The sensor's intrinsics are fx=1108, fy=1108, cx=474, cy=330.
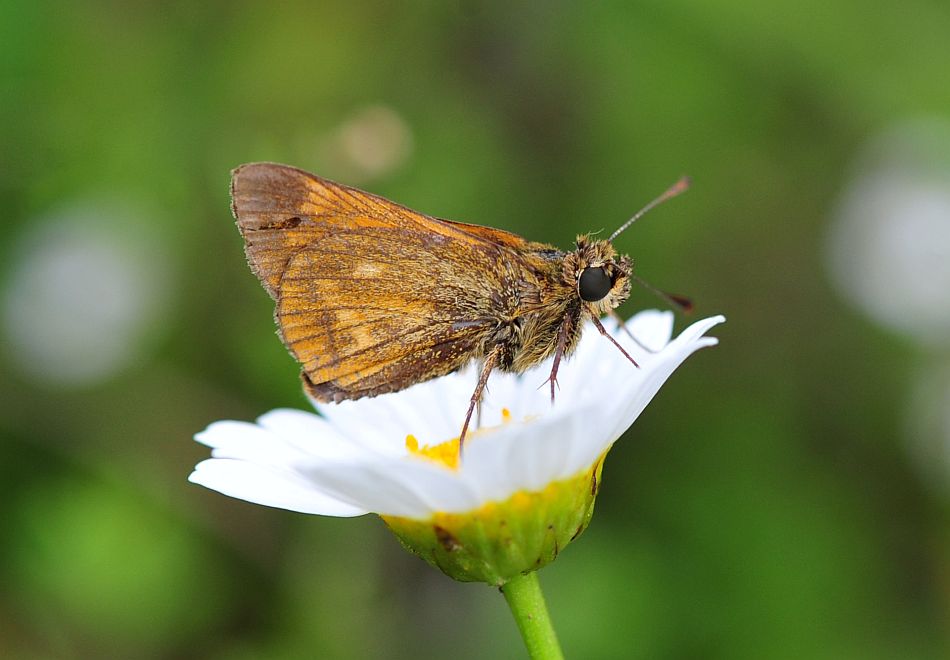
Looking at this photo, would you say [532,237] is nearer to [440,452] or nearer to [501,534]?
[440,452]

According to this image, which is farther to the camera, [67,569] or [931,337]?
[931,337]

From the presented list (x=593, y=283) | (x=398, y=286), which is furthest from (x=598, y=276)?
(x=398, y=286)

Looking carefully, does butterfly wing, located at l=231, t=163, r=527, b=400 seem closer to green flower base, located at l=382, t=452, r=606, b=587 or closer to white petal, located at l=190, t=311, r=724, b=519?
white petal, located at l=190, t=311, r=724, b=519

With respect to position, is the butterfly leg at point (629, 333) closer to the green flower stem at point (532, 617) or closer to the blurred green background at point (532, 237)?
the green flower stem at point (532, 617)

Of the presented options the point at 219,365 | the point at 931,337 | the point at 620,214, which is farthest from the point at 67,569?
the point at 931,337

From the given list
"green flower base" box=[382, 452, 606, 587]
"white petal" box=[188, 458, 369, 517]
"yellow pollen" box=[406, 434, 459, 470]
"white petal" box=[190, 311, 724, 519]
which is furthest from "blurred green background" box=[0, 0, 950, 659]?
"green flower base" box=[382, 452, 606, 587]

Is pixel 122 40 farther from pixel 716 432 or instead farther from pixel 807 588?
pixel 807 588
